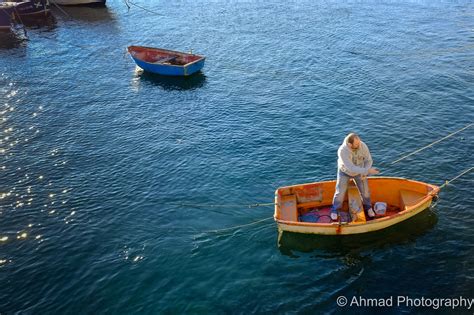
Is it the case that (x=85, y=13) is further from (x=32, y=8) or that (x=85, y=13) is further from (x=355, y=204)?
(x=355, y=204)

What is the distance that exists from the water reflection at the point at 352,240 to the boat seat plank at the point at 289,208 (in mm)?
718

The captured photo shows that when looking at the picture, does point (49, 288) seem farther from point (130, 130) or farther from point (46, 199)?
point (130, 130)

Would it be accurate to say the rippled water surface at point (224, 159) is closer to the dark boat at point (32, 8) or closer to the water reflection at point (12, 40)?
the water reflection at point (12, 40)

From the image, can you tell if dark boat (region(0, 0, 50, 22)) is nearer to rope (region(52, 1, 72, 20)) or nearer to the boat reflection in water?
rope (region(52, 1, 72, 20))

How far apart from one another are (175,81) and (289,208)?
20436mm

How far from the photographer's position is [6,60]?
4131 cm

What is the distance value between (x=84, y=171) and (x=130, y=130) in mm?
5378

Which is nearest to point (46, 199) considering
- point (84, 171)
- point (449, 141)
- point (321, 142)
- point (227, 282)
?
point (84, 171)

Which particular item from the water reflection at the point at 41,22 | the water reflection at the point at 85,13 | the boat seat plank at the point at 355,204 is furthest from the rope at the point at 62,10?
the boat seat plank at the point at 355,204

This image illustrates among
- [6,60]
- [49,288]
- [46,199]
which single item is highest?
[6,60]

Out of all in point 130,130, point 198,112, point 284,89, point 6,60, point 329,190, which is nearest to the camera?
point 329,190

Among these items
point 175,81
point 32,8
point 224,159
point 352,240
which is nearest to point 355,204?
point 352,240

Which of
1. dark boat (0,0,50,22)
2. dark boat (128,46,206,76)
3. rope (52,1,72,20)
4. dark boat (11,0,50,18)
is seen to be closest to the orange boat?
dark boat (128,46,206,76)

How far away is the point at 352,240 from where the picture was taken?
717 inches
